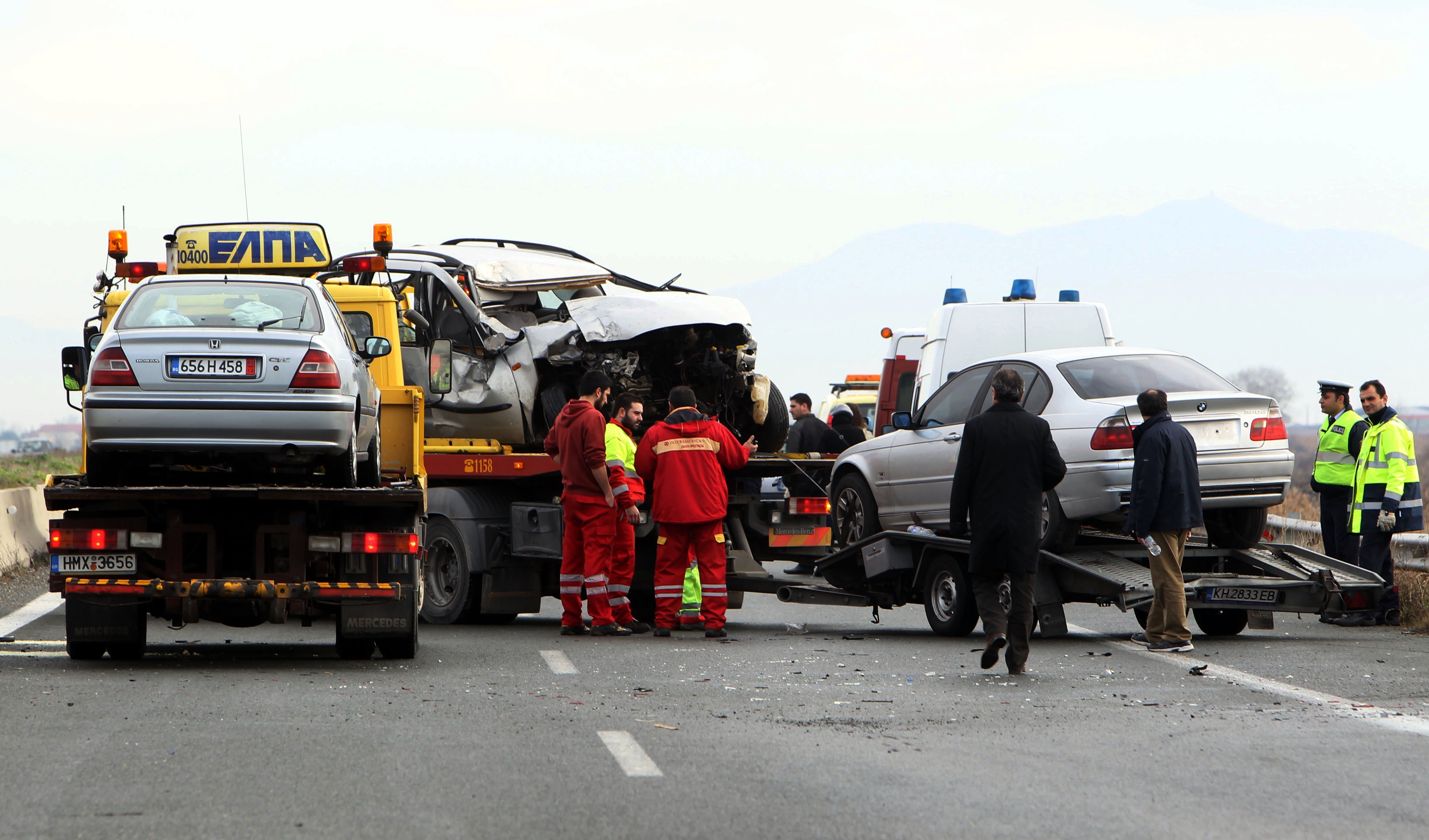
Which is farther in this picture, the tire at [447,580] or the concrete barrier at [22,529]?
the concrete barrier at [22,529]

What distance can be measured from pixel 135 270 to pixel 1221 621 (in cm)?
761

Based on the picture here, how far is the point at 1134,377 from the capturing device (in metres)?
11.0

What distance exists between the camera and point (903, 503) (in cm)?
1245

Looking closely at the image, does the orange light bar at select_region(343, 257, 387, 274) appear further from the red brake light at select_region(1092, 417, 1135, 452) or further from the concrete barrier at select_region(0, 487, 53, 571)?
Result: the concrete barrier at select_region(0, 487, 53, 571)

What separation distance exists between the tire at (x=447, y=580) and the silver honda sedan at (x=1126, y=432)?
3.50m

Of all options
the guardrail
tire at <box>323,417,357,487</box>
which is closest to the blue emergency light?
the guardrail

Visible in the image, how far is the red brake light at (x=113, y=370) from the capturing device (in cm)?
890

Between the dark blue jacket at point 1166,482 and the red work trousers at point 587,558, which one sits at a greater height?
the dark blue jacket at point 1166,482

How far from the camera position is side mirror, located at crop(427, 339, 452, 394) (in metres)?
12.4

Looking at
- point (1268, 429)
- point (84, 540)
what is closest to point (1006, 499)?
point (1268, 429)

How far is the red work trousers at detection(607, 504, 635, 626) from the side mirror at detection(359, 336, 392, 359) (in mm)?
2592

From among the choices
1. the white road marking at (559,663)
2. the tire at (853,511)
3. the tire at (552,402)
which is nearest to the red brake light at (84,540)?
the white road marking at (559,663)

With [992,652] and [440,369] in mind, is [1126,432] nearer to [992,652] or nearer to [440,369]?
[992,652]

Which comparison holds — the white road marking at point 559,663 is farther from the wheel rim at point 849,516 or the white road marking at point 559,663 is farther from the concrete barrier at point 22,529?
the concrete barrier at point 22,529
